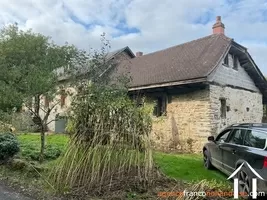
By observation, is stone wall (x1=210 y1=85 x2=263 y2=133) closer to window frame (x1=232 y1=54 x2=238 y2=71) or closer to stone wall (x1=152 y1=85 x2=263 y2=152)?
stone wall (x1=152 y1=85 x2=263 y2=152)

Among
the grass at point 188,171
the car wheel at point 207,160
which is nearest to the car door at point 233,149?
the grass at point 188,171

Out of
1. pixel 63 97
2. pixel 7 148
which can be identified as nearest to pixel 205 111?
pixel 63 97

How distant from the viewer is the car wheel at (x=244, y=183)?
6.13 metres

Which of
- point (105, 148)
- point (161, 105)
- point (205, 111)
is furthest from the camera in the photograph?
point (161, 105)

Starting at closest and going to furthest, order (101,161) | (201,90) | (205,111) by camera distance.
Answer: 1. (101,161)
2. (205,111)
3. (201,90)

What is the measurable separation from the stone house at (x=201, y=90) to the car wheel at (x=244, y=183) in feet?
20.7

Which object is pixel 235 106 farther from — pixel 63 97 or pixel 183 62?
pixel 63 97

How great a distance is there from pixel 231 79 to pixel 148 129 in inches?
428

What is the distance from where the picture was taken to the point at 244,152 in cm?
660

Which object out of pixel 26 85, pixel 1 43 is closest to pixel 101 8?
pixel 26 85

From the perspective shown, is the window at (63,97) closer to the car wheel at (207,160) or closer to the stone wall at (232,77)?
the car wheel at (207,160)

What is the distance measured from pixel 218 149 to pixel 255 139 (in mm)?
2023

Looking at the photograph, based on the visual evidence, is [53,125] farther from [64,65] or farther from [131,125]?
[131,125]

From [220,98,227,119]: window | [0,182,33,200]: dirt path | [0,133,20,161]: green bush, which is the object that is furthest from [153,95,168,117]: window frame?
[0,182,33,200]: dirt path
